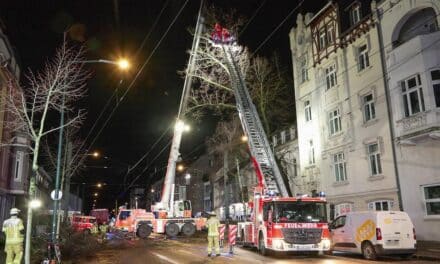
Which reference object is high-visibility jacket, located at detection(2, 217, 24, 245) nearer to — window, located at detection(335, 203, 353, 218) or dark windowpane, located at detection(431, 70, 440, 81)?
dark windowpane, located at detection(431, 70, 440, 81)

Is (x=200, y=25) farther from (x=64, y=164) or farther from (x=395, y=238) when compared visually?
(x=395, y=238)

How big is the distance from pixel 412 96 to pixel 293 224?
358 inches

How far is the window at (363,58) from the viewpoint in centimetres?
2331

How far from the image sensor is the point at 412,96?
64.9 feet

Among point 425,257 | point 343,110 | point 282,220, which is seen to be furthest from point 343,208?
point 282,220

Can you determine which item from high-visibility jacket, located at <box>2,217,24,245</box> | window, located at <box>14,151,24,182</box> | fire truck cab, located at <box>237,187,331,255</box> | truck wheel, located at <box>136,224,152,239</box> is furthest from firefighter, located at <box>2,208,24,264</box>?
window, located at <box>14,151,24,182</box>

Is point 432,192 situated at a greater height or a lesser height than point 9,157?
lesser

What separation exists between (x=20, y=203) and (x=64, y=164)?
11.1m

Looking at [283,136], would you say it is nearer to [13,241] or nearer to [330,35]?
[330,35]

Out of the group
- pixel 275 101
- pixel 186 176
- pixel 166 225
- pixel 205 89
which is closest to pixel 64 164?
pixel 166 225

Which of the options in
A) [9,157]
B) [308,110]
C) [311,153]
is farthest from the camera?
[9,157]

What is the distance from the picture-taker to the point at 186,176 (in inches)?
2495

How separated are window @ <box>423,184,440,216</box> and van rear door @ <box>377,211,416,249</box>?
480 centimetres

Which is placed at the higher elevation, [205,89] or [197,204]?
[205,89]
